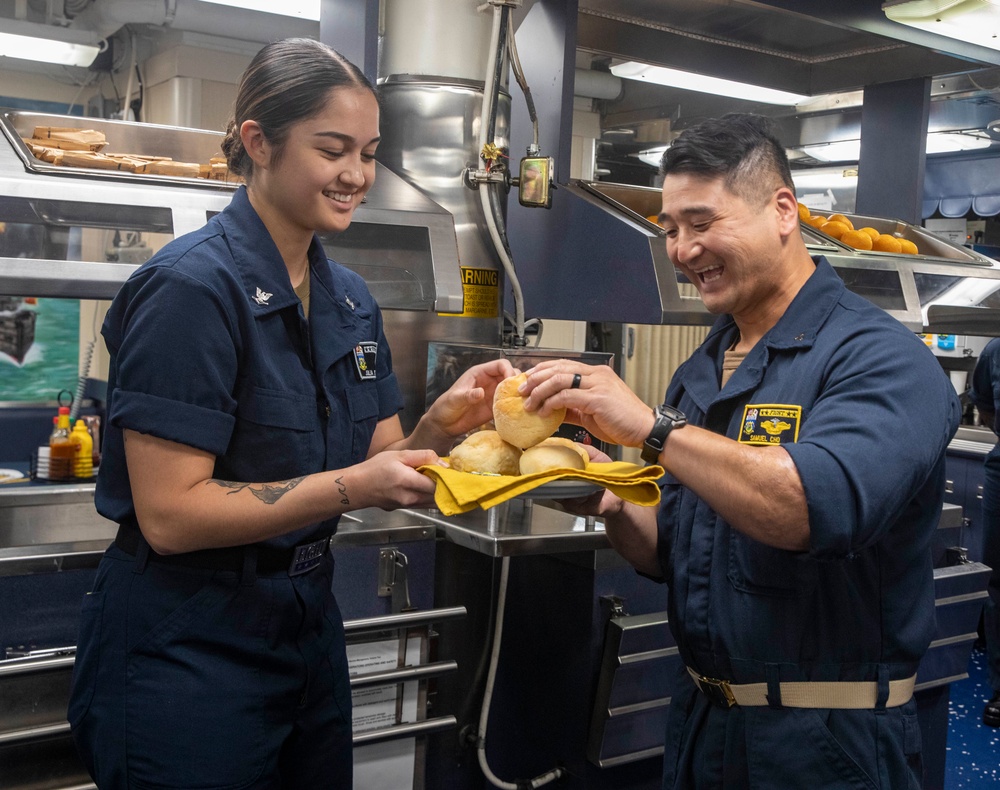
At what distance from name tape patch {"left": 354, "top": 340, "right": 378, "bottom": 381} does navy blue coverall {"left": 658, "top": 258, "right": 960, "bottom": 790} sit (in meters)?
0.66

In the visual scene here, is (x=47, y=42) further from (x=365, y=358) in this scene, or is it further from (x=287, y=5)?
(x=365, y=358)

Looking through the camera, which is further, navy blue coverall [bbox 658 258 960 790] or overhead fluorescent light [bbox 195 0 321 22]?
overhead fluorescent light [bbox 195 0 321 22]

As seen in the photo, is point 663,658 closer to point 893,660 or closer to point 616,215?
point 893,660

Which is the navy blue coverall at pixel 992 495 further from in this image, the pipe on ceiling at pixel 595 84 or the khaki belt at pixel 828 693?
the khaki belt at pixel 828 693

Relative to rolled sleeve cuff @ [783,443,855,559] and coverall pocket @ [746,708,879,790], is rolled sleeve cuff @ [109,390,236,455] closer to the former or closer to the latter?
rolled sleeve cuff @ [783,443,855,559]

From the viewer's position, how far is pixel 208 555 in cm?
162

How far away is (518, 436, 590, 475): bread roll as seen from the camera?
1.65 metres

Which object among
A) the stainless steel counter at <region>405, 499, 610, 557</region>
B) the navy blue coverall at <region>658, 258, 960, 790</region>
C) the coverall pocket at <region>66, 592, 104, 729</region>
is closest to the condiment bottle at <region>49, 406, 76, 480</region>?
the stainless steel counter at <region>405, 499, 610, 557</region>

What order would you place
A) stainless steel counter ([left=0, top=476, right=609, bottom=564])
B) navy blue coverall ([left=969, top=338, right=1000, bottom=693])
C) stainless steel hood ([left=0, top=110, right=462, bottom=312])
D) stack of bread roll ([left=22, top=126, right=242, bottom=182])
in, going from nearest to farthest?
stainless steel counter ([left=0, top=476, right=609, bottom=564]), stainless steel hood ([left=0, top=110, right=462, bottom=312]), stack of bread roll ([left=22, top=126, right=242, bottom=182]), navy blue coverall ([left=969, top=338, right=1000, bottom=693])

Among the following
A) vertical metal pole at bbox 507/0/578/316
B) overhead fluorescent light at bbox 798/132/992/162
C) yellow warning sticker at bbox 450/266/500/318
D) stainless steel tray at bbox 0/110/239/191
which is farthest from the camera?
overhead fluorescent light at bbox 798/132/992/162

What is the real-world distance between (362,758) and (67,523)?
129 cm

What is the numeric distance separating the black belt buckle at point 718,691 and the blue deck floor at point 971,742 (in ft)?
8.48

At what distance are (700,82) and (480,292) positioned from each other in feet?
5.98

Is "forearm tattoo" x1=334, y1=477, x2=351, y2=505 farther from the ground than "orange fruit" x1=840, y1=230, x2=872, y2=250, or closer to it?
closer to it
